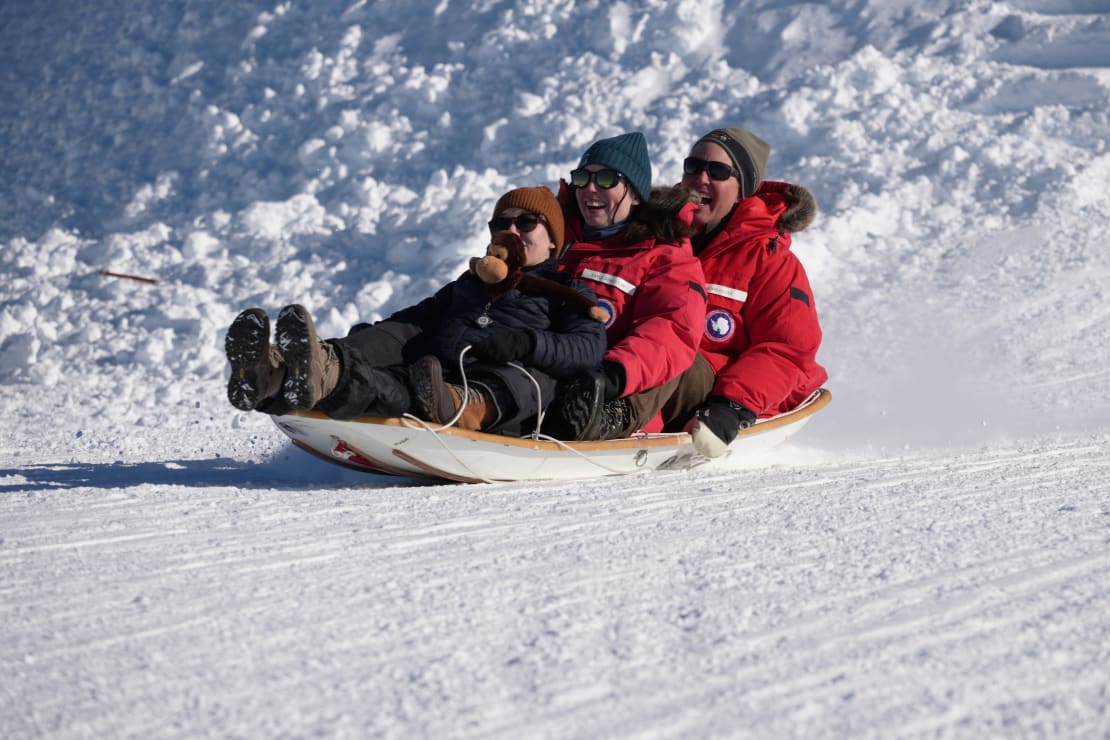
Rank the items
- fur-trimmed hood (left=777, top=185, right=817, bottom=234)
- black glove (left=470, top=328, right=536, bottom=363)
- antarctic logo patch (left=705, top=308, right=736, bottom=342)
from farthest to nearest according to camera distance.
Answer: fur-trimmed hood (left=777, top=185, right=817, bottom=234) < antarctic logo patch (left=705, top=308, right=736, bottom=342) < black glove (left=470, top=328, right=536, bottom=363)

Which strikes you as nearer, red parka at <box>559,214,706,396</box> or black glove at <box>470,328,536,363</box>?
black glove at <box>470,328,536,363</box>

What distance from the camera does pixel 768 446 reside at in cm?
386

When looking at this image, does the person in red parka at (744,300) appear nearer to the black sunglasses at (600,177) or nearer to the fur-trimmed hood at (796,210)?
the fur-trimmed hood at (796,210)

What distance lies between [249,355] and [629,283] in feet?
4.40

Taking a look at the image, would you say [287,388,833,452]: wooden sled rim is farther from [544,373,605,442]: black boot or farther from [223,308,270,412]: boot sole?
[223,308,270,412]: boot sole

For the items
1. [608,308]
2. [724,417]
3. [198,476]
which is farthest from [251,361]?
[724,417]

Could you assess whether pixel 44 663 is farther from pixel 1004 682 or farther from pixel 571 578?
pixel 1004 682

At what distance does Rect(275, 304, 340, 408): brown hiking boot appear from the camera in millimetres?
2609

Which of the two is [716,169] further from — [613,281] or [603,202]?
[613,281]

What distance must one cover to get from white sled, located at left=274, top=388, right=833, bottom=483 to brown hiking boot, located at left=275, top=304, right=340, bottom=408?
0.22 meters

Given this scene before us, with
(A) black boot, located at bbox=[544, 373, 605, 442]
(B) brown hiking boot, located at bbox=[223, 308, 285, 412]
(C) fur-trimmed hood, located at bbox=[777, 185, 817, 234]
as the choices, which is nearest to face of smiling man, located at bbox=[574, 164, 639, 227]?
(C) fur-trimmed hood, located at bbox=[777, 185, 817, 234]

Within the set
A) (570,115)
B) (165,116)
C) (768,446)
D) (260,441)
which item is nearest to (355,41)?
(165,116)

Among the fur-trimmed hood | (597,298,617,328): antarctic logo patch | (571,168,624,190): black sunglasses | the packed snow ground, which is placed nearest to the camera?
the packed snow ground

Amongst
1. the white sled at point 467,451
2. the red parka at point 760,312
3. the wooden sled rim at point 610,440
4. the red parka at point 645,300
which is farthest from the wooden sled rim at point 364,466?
the red parka at point 760,312
